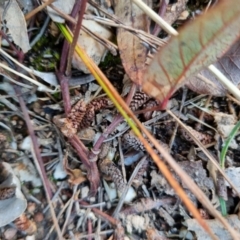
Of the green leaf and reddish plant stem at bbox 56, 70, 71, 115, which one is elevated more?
reddish plant stem at bbox 56, 70, 71, 115

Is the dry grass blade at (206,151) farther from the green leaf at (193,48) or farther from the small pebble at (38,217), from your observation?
the small pebble at (38,217)

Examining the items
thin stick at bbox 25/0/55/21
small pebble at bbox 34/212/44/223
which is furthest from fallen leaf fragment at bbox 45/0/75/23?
small pebble at bbox 34/212/44/223

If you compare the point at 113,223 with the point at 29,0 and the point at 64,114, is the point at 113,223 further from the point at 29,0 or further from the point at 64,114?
the point at 29,0

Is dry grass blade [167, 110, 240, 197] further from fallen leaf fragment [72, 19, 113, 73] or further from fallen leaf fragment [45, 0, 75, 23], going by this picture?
fallen leaf fragment [45, 0, 75, 23]

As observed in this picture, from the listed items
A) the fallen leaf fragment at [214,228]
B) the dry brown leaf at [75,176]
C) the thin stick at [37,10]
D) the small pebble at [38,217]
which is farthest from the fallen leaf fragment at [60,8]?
the fallen leaf fragment at [214,228]

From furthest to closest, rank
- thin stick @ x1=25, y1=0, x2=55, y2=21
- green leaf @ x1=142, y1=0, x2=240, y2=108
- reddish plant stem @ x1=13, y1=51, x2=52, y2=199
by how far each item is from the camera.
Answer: reddish plant stem @ x1=13, y1=51, x2=52, y2=199 < thin stick @ x1=25, y1=0, x2=55, y2=21 < green leaf @ x1=142, y1=0, x2=240, y2=108

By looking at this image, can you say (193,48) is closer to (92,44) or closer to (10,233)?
(92,44)

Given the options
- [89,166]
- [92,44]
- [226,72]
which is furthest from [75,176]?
[226,72]
